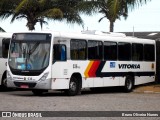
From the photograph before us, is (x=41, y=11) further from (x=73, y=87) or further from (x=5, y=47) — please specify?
(x=73, y=87)

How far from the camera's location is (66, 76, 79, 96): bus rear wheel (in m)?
22.3

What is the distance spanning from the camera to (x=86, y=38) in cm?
2336

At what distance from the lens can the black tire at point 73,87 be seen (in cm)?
2228

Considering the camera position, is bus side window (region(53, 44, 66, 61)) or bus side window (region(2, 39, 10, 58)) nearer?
bus side window (region(53, 44, 66, 61))

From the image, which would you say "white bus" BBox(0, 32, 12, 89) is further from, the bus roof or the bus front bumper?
the bus roof

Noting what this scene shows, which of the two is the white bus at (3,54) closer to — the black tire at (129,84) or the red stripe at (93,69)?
the red stripe at (93,69)

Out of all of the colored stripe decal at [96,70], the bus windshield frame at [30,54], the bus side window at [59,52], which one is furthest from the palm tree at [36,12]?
the bus side window at [59,52]

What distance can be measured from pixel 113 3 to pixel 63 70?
22.2ft

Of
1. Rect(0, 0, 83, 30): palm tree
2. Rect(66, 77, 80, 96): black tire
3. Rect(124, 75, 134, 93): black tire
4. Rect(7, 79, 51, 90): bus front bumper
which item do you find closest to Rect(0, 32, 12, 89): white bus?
Rect(7, 79, 51, 90): bus front bumper

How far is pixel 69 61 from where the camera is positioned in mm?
22094

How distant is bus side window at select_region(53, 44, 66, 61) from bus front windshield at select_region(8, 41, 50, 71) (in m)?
0.30

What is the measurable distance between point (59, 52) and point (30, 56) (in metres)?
1.24

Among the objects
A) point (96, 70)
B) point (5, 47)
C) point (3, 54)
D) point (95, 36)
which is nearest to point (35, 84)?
point (96, 70)

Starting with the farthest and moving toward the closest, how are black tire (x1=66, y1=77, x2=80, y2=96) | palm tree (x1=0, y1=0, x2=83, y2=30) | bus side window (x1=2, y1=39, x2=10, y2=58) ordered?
1. palm tree (x1=0, y1=0, x2=83, y2=30)
2. bus side window (x1=2, y1=39, x2=10, y2=58)
3. black tire (x1=66, y1=77, x2=80, y2=96)
